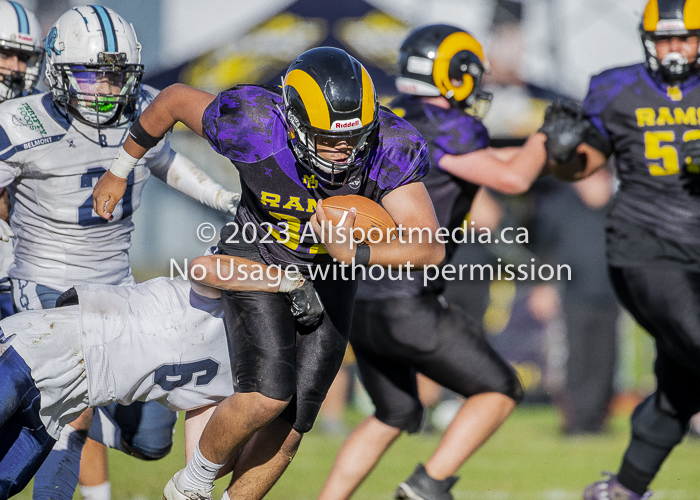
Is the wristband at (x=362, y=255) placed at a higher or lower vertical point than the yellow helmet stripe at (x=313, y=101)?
lower

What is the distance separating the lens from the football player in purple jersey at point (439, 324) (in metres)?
3.74

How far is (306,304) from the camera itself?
117 inches

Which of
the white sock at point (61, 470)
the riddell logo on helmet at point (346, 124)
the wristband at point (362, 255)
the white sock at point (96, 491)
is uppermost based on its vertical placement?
the riddell logo on helmet at point (346, 124)

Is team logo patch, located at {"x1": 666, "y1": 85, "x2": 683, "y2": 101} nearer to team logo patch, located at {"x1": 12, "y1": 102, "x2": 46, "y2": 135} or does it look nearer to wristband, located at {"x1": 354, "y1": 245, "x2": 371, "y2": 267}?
wristband, located at {"x1": 354, "y1": 245, "x2": 371, "y2": 267}

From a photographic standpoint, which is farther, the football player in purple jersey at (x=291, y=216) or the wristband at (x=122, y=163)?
the wristband at (x=122, y=163)

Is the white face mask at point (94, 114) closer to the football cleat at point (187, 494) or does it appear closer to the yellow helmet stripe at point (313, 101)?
the yellow helmet stripe at point (313, 101)

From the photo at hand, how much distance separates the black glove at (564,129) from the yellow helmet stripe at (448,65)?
408mm

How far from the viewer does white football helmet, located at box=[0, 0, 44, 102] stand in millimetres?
3770

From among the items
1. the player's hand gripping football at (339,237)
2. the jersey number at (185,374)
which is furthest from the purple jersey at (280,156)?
the jersey number at (185,374)

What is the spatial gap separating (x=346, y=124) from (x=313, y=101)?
13cm

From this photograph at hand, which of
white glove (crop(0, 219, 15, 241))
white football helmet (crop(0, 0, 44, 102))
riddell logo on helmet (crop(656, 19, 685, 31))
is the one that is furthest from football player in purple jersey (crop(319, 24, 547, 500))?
white football helmet (crop(0, 0, 44, 102))

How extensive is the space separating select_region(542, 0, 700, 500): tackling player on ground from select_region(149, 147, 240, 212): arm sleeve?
1497 mm

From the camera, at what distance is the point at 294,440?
3.22 meters

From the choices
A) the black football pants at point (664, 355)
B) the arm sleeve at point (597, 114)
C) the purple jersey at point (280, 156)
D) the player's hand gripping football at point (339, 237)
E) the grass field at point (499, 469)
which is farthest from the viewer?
the grass field at point (499, 469)
